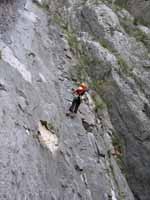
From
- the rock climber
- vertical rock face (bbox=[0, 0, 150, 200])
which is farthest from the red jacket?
Answer: vertical rock face (bbox=[0, 0, 150, 200])

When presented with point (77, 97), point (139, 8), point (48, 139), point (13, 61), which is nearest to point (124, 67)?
point (77, 97)

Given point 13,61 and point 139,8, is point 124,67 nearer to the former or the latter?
point 139,8

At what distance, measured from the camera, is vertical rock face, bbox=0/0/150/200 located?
38.8 ft

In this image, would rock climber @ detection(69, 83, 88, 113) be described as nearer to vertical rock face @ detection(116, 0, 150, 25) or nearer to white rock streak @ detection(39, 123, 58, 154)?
white rock streak @ detection(39, 123, 58, 154)

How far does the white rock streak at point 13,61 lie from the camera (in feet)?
48.9

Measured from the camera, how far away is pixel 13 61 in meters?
15.2

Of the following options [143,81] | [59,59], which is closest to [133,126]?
[143,81]

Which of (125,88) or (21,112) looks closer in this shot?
(21,112)

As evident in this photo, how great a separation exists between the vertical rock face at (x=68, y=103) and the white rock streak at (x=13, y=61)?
5 centimetres

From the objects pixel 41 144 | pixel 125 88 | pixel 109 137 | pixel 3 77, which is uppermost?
pixel 3 77

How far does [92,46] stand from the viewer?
24047 mm

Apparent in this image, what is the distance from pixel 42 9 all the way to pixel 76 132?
10193 mm

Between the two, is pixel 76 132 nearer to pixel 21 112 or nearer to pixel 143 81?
pixel 21 112

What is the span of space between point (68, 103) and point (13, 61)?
374cm
